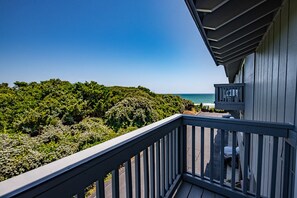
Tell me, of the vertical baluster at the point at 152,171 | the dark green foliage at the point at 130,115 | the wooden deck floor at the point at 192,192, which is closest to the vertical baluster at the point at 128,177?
the vertical baluster at the point at 152,171

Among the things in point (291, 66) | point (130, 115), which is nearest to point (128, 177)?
point (291, 66)

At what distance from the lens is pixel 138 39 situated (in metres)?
14.4

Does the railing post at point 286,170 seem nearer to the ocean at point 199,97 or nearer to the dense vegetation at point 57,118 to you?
the dense vegetation at point 57,118

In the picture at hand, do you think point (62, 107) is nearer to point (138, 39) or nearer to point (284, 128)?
point (138, 39)

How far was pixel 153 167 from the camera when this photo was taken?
168 centimetres

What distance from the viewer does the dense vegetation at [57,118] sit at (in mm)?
5965

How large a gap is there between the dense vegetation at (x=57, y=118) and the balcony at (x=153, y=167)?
5.16 metres

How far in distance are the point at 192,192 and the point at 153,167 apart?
0.91m

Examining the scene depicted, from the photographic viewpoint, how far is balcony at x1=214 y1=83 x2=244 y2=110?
21.3 feet

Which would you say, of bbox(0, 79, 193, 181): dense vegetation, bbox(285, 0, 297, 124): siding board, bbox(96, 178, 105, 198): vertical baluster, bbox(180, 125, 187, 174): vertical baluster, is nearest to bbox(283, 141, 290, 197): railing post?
bbox(285, 0, 297, 124): siding board

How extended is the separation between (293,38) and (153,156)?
1.81m

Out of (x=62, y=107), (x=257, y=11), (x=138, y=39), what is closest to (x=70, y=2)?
(x=138, y=39)

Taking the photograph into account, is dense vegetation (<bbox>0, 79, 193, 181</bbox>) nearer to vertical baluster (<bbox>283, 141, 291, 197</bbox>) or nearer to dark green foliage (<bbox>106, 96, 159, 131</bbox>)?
dark green foliage (<bbox>106, 96, 159, 131</bbox>)

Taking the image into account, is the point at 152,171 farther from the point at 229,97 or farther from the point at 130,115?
the point at 130,115
